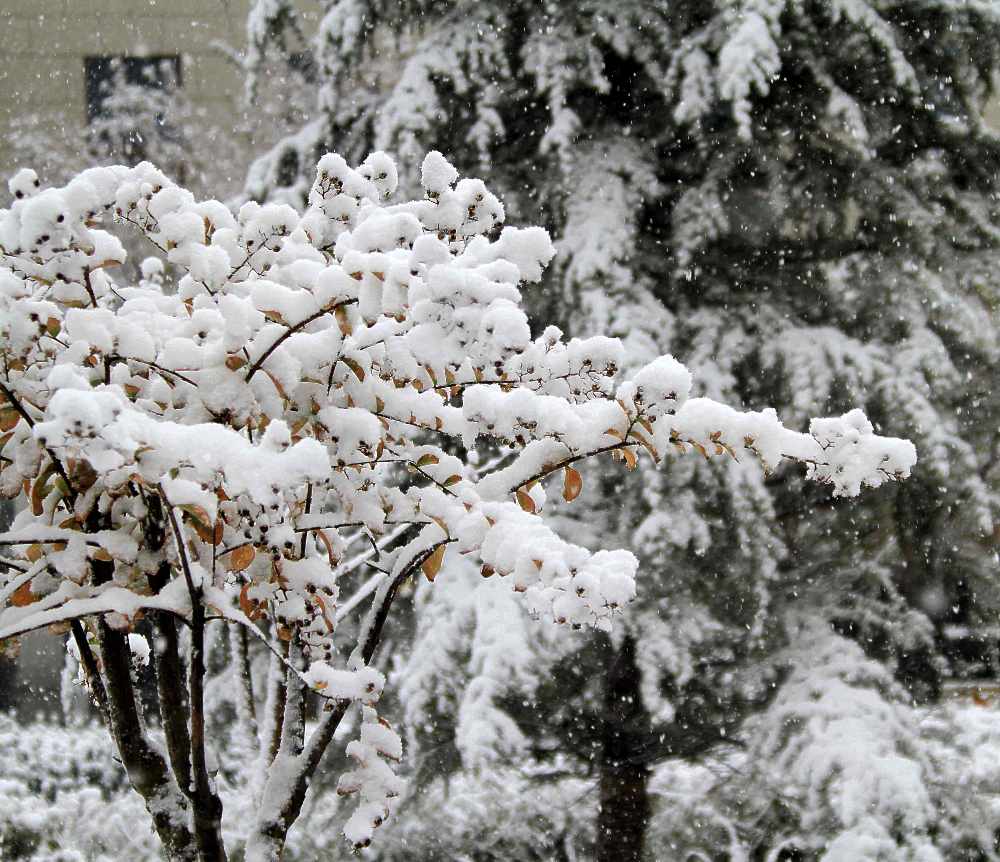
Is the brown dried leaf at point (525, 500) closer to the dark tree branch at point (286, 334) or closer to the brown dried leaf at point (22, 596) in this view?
the dark tree branch at point (286, 334)

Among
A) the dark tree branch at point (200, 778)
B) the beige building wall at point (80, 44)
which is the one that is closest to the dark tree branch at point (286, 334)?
the dark tree branch at point (200, 778)

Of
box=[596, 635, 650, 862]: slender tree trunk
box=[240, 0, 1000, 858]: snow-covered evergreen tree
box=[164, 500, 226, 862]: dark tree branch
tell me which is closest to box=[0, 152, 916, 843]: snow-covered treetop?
box=[164, 500, 226, 862]: dark tree branch

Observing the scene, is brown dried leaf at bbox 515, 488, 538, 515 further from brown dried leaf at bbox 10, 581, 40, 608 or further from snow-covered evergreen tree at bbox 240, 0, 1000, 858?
snow-covered evergreen tree at bbox 240, 0, 1000, 858

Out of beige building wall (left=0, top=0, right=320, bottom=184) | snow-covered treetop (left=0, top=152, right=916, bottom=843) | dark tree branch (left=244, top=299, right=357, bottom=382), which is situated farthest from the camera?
beige building wall (left=0, top=0, right=320, bottom=184)

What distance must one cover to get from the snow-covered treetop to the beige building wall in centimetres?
795

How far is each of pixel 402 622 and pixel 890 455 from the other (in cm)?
329

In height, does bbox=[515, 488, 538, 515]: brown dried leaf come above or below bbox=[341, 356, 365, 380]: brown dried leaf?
below

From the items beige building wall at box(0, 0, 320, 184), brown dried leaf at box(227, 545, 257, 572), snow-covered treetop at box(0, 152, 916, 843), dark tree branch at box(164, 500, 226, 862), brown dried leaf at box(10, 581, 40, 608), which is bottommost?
dark tree branch at box(164, 500, 226, 862)

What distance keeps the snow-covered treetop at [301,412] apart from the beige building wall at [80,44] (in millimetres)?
7948

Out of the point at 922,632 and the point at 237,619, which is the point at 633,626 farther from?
the point at 237,619

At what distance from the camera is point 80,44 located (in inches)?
353

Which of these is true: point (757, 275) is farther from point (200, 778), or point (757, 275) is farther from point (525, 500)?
point (200, 778)

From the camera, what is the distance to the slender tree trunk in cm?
438

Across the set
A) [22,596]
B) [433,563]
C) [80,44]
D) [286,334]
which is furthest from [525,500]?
[80,44]
